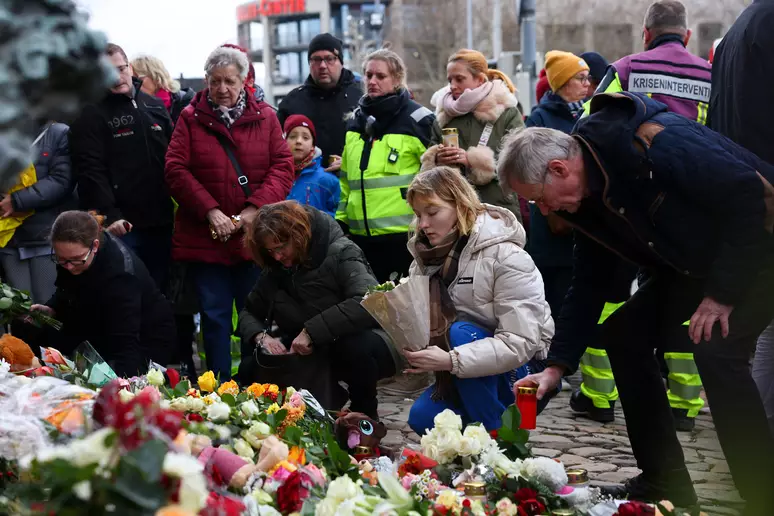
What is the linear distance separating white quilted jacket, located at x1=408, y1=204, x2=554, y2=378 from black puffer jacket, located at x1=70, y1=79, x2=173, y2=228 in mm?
2659

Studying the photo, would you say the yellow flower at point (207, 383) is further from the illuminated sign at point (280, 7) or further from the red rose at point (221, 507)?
the illuminated sign at point (280, 7)

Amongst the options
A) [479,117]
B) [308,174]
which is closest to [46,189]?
[308,174]

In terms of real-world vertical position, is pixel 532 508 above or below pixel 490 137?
below

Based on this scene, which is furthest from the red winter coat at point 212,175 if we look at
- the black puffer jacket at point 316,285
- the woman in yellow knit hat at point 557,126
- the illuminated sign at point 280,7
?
the illuminated sign at point 280,7

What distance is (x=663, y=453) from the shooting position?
12.4 feet

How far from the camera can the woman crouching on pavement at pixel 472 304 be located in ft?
13.7

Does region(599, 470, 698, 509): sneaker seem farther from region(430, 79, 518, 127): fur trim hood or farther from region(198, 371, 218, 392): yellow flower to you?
region(430, 79, 518, 127): fur trim hood

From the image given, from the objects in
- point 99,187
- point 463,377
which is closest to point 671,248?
point 463,377

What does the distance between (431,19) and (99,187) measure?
125ft

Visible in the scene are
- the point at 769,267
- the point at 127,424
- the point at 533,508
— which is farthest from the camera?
the point at 769,267

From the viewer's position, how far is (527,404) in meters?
3.69

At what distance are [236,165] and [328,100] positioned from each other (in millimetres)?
1302

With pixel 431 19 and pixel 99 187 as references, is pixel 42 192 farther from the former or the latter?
pixel 431 19

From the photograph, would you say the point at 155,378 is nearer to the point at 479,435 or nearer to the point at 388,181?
the point at 479,435
